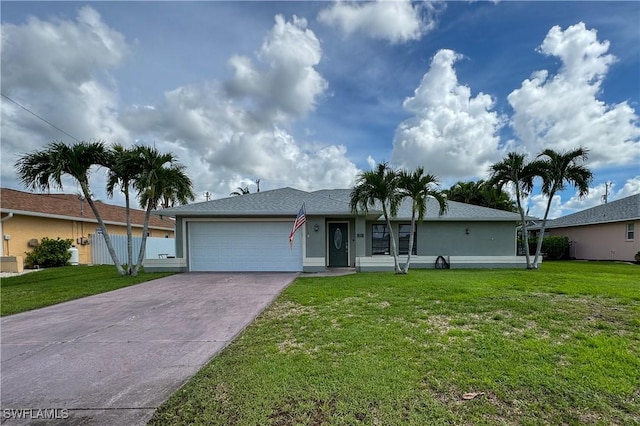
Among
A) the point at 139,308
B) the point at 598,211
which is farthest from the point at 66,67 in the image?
the point at 598,211

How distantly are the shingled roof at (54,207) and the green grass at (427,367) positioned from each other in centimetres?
1727

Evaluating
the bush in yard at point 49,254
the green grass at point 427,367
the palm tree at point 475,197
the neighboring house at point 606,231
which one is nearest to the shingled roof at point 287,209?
the palm tree at point 475,197

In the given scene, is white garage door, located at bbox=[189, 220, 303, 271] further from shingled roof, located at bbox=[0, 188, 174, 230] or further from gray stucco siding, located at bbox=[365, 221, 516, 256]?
shingled roof, located at bbox=[0, 188, 174, 230]

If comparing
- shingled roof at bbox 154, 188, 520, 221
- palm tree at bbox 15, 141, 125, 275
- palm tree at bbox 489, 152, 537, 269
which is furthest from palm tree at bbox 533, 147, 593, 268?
palm tree at bbox 15, 141, 125, 275

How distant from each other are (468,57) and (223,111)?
454 inches

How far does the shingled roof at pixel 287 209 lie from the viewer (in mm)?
12984

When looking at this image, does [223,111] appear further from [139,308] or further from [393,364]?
[393,364]

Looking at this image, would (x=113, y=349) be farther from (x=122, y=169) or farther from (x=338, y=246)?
(x=338, y=246)

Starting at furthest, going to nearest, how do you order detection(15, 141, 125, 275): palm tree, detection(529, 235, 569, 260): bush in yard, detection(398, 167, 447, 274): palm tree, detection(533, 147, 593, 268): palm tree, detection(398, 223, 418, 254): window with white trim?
1. detection(529, 235, 569, 260): bush in yard
2. detection(398, 223, 418, 254): window with white trim
3. detection(533, 147, 593, 268): palm tree
4. detection(398, 167, 447, 274): palm tree
5. detection(15, 141, 125, 275): palm tree

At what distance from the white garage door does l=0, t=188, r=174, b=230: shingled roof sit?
9.82 m

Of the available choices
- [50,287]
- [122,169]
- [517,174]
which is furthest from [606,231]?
[50,287]

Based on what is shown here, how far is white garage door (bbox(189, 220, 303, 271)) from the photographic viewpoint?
43.9 feet

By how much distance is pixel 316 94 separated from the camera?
13.8 meters

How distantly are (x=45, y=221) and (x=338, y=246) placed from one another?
16.4 meters
